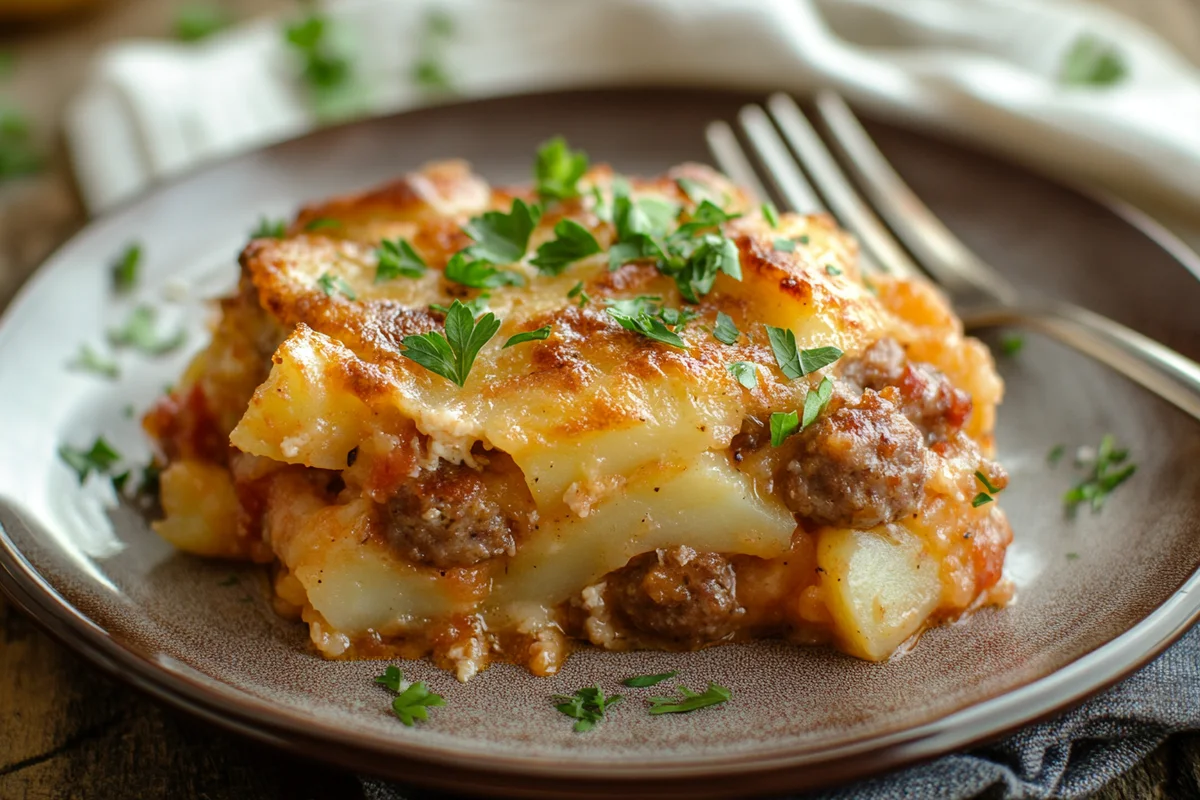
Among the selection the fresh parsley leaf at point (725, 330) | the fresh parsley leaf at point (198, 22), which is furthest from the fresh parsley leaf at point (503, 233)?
the fresh parsley leaf at point (198, 22)

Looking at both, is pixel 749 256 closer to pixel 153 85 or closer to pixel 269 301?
pixel 269 301

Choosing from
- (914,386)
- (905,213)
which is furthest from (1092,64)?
(914,386)

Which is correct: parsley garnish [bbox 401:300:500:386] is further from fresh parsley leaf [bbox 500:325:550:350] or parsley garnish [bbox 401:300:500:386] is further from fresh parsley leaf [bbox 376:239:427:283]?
fresh parsley leaf [bbox 376:239:427:283]

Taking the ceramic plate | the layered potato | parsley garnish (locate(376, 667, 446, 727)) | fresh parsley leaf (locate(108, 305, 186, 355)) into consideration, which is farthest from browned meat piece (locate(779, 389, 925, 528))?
fresh parsley leaf (locate(108, 305, 186, 355))

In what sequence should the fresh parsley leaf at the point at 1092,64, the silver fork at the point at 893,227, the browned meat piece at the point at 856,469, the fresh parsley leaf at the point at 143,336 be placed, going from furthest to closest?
the fresh parsley leaf at the point at 1092,64 → the fresh parsley leaf at the point at 143,336 → the silver fork at the point at 893,227 → the browned meat piece at the point at 856,469

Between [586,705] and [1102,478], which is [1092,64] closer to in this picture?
[1102,478]

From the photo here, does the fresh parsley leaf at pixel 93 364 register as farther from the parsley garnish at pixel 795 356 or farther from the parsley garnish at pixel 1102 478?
the parsley garnish at pixel 1102 478
